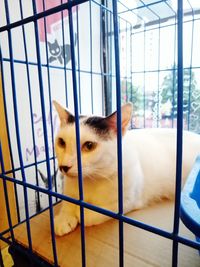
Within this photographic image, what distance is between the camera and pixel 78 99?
0.48m

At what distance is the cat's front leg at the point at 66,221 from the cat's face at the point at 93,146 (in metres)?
0.13

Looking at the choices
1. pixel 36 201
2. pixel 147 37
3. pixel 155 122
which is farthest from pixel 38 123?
pixel 147 37

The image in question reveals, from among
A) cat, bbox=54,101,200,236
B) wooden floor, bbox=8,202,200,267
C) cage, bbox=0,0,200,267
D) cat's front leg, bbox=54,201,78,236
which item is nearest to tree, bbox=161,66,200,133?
cage, bbox=0,0,200,267

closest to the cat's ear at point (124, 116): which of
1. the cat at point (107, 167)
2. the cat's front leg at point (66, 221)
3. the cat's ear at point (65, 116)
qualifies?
the cat at point (107, 167)

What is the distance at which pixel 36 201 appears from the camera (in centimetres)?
100

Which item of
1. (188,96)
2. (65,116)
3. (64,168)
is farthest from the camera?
(188,96)

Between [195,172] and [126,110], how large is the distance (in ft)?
0.69

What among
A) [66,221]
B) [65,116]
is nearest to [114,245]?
[66,221]

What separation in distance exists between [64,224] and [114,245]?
0.47 ft

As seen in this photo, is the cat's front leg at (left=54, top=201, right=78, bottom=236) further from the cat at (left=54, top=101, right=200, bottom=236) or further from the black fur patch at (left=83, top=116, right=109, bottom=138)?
the black fur patch at (left=83, top=116, right=109, bottom=138)

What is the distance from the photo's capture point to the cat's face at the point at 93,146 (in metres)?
0.49

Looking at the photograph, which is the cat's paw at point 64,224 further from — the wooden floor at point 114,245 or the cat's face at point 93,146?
the cat's face at point 93,146

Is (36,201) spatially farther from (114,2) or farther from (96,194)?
(114,2)

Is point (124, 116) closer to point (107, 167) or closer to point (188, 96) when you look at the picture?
point (107, 167)
